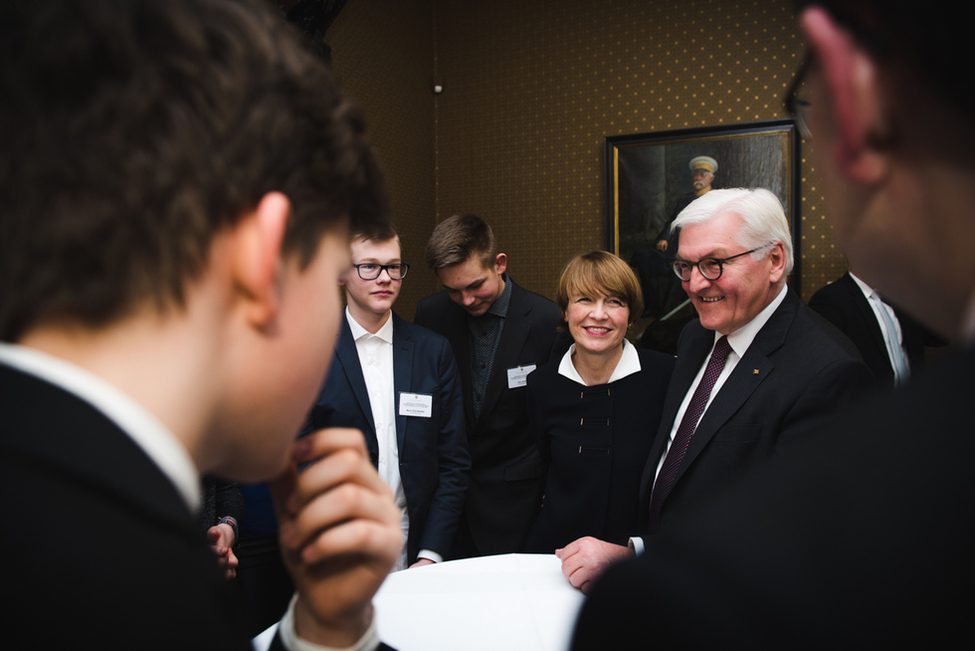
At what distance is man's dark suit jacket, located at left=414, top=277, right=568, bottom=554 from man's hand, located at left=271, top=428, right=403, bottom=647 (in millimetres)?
2800

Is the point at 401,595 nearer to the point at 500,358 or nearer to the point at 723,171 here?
the point at 500,358

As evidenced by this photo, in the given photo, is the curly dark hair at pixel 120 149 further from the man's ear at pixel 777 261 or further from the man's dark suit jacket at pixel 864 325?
the man's dark suit jacket at pixel 864 325

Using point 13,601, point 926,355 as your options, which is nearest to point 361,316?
point 13,601

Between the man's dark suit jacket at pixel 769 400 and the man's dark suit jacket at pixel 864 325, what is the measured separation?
2044mm

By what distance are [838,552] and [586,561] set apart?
5.18 ft

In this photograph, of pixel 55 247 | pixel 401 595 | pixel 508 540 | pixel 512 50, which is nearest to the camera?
pixel 55 247

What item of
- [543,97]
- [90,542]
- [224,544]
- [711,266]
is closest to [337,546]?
[90,542]

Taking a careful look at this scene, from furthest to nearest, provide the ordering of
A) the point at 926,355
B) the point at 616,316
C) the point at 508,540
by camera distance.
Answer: the point at 926,355, the point at 508,540, the point at 616,316

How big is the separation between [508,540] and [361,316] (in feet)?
5.23

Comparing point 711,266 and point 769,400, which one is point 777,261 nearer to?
point 711,266

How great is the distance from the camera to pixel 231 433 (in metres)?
0.65

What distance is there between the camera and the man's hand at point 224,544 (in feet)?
7.95

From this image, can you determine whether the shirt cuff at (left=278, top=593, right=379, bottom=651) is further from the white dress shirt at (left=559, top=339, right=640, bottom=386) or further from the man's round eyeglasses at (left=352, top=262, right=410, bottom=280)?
the man's round eyeglasses at (left=352, top=262, right=410, bottom=280)

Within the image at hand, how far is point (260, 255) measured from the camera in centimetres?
61
